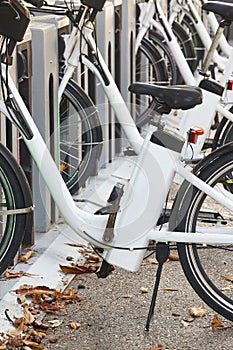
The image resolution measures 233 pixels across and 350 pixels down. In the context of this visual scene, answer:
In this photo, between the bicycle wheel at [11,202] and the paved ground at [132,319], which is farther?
the paved ground at [132,319]

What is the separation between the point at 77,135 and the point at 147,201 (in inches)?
69.3

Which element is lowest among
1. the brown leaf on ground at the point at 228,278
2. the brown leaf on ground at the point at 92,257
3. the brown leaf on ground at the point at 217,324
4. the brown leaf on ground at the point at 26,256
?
the brown leaf on ground at the point at 92,257

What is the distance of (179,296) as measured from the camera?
5016 mm

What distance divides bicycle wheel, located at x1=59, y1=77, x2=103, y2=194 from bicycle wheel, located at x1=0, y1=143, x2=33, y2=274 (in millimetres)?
1587

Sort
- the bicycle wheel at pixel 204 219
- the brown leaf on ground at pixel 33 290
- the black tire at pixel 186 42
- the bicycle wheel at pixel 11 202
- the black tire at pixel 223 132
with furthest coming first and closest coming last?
the black tire at pixel 186 42 → the black tire at pixel 223 132 → the brown leaf on ground at pixel 33 290 → the bicycle wheel at pixel 204 219 → the bicycle wheel at pixel 11 202

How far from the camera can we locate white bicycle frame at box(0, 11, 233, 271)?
4.42m

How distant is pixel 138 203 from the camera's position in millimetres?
4508

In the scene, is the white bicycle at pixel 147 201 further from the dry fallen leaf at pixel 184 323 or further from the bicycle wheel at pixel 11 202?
the dry fallen leaf at pixel 184 323

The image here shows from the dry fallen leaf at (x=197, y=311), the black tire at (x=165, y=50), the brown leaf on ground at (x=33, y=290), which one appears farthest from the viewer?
the black tire at (x=165, y=50)

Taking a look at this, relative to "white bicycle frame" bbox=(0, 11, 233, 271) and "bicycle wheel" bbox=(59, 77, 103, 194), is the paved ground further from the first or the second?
"bicycle wheel" bbox=(59, 77, 103, 194)

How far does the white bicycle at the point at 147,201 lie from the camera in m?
4.36

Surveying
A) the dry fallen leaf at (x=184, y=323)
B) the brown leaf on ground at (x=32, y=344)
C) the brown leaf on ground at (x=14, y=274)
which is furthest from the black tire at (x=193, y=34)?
the brown leaf on ground at (x=32, y=344)

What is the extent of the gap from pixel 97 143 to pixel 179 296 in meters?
1.45

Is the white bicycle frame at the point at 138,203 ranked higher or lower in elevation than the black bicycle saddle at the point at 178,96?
lower
